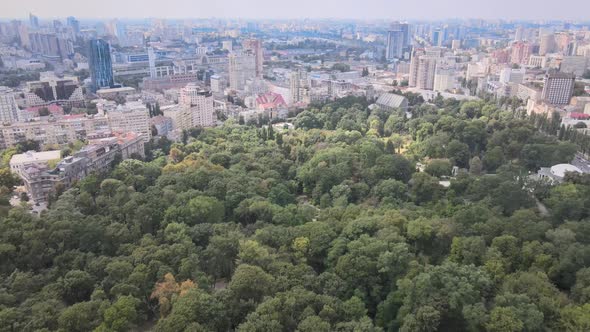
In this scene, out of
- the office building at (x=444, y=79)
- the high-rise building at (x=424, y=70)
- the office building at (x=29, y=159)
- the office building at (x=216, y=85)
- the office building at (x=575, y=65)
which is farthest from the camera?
the office building at (x=575, y=65)

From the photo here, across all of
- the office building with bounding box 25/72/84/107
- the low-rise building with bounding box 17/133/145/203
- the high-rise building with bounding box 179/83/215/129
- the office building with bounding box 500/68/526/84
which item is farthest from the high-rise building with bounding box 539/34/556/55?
the low-rise building with bounding box 17/133/145/203

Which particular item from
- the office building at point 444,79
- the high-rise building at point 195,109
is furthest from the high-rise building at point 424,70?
the high-rise building at point 195,109

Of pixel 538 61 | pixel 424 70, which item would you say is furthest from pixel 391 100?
pixel 538 61

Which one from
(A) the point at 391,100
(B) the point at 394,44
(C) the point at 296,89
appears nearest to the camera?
(A) the point at 391,100

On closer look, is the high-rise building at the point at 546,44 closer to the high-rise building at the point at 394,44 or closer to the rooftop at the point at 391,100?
the high-rise building at the point at 394,44

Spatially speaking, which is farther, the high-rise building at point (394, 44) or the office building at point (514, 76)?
the high-rise building at point (394, 44)

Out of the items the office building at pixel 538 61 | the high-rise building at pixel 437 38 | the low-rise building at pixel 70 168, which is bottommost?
the low-rise building at pixel 70 168

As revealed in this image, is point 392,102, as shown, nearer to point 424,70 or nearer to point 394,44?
point 424,70

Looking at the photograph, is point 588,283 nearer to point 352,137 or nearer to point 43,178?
point 352,137
